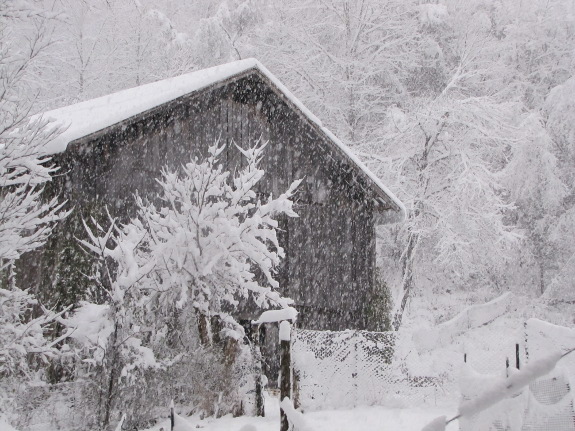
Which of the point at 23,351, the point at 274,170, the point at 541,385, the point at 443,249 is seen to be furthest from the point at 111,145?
the point at 443,249

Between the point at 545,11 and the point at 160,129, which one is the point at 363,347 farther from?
the point at 545,11

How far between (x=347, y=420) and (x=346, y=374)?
1473mm

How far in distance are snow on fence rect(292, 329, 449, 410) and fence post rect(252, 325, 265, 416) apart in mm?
557

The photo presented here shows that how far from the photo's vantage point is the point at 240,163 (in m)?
12.6

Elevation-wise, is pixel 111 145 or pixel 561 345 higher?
pixel 111 145

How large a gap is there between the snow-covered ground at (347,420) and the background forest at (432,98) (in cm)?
1043

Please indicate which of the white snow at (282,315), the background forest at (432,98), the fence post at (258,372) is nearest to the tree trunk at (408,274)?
the background forest at (432,98)

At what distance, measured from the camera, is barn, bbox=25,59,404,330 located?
32.9ft

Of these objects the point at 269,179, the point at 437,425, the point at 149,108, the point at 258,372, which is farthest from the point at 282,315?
the point at 437,425

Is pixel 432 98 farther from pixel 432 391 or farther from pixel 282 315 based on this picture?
pixel 282 315

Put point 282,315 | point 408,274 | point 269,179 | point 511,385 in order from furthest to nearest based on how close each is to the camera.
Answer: point 408,274 < point 269,179 < point 282,315 < point 511,385

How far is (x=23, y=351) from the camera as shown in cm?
600

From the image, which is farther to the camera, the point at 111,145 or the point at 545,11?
the point at 545,11

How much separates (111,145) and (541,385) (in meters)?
Result: 9.39
